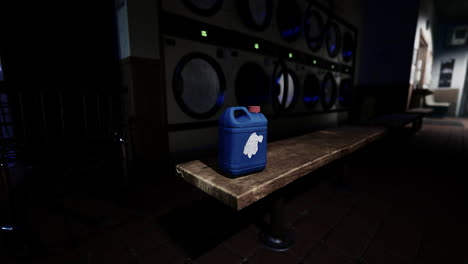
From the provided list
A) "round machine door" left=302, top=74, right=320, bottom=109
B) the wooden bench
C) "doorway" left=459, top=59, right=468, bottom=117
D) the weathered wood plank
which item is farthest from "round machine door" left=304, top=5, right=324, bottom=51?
"doorway" left=459, top=59, right=468, bottom=117

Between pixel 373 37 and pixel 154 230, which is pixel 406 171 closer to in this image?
pixel 154 230

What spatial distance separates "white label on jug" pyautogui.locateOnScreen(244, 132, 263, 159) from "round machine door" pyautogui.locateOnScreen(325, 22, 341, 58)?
488cm

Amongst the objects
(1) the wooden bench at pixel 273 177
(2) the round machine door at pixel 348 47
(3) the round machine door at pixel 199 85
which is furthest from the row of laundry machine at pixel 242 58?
(1) the wooden bench at pixel 273 177

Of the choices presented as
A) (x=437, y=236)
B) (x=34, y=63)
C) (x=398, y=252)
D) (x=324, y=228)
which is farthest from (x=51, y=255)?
(x=437, y=236)

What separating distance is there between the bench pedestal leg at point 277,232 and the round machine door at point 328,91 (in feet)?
13.7

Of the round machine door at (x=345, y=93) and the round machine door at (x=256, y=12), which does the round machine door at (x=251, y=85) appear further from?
the round machine door at (x=345, y=93)

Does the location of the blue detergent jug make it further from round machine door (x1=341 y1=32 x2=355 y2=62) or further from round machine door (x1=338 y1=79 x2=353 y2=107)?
round machine door (x1=341 y1=32 x2=355 y2=62)

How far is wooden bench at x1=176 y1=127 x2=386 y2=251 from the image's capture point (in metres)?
0.84

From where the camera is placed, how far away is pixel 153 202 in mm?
1900

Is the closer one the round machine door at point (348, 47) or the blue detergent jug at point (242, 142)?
Answer: the blue detergent jug at point (242, 142)

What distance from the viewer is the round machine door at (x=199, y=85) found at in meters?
2.45

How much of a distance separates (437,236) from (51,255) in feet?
7.99

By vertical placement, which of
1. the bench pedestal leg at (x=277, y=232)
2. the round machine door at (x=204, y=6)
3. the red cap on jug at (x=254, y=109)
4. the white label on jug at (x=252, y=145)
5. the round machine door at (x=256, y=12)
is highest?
the round machine door at (x=256, y=12)

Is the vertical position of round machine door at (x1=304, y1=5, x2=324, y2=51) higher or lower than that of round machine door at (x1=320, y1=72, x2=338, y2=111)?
higher
